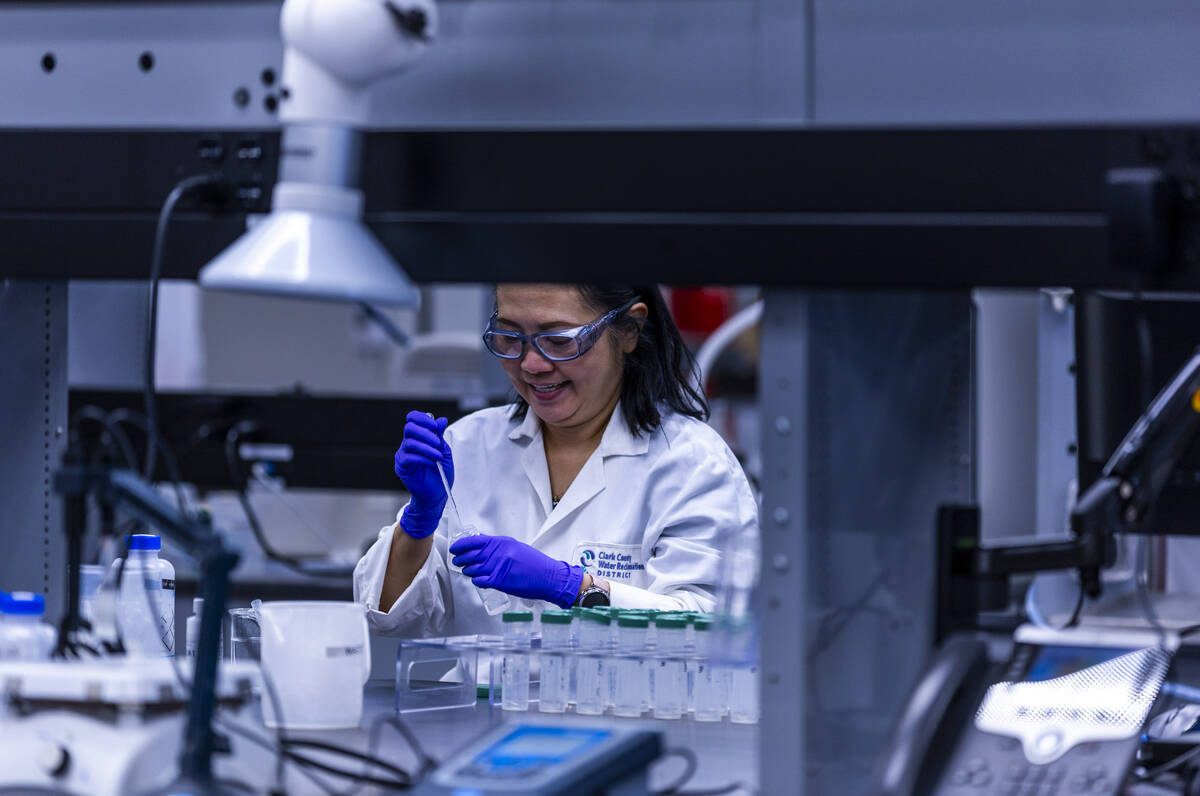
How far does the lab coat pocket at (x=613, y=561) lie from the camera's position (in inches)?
94.7

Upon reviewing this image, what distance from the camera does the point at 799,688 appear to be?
4.35ft

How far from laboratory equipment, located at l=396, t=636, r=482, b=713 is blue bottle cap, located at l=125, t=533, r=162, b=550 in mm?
346

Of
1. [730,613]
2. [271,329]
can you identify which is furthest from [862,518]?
[271,329]

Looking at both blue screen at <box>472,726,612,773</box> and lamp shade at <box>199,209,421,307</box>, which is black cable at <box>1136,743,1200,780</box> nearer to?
blue screen at <box>472,726,612,773</box>

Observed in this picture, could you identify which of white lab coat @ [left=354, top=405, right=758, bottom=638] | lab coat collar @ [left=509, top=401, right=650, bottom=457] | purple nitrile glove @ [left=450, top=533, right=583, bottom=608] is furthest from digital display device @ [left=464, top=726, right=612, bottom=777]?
lab coat collar @ [left=509, top=401, right=650, bottom=457]

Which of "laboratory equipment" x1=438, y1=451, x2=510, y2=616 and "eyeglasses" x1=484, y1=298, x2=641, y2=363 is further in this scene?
"laboratory equipment" x1=438, y1=451, x2=510, y2=616

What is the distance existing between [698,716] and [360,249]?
2.51 feet

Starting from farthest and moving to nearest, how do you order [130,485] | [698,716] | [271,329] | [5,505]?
[271,329], [5,505], [698,716], [130,485]

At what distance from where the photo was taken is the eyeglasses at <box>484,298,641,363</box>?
7.47 feet

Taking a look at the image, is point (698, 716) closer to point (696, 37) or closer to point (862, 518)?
point (862, 518)

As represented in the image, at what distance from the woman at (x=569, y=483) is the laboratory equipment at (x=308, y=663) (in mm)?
515

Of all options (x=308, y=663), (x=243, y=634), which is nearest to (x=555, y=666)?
(x=308, y=663)

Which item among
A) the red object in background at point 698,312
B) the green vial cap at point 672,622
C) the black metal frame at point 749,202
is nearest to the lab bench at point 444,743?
the green vial cap at point 672,622

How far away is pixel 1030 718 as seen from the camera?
135 cm
